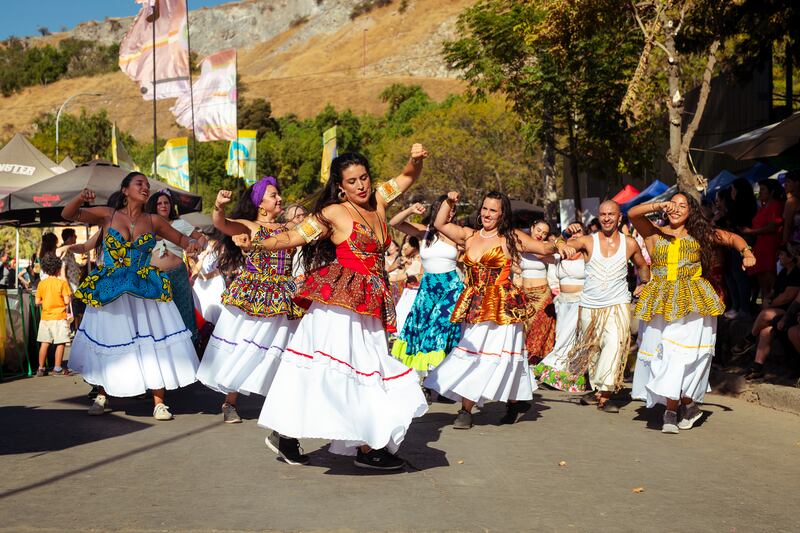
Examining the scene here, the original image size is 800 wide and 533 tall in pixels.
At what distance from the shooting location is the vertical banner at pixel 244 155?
30.7 metres

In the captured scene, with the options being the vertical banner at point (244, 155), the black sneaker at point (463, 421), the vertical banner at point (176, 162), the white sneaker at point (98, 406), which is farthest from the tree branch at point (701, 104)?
the vertical banner at point (244, 155)

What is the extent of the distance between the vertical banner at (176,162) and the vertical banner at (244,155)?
345cm

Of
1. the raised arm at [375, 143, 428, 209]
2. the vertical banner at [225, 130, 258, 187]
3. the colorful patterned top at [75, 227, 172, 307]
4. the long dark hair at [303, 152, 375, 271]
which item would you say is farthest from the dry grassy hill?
the long dark hair at [303, 152, 375, 271]

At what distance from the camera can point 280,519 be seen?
17.2ft

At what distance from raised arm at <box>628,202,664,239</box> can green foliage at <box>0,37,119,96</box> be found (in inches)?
6107

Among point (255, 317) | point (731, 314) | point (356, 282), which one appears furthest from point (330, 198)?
point (731, 314)

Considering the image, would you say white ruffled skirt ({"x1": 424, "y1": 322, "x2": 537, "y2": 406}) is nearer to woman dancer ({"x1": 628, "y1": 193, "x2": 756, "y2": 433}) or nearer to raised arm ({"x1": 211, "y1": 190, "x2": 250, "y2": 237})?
woman dancer ({"x1": 628, "y1": 193, "x2": 756, "y2": 433})

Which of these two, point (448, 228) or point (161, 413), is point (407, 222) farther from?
point (161, 413)

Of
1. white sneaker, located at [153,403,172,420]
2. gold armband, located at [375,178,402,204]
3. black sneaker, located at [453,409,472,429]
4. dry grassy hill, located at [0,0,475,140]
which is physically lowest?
black sneaker, located at [453,409,472,429]

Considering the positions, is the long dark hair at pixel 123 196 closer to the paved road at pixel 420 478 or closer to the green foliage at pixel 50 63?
the paved road at pixel 420 478

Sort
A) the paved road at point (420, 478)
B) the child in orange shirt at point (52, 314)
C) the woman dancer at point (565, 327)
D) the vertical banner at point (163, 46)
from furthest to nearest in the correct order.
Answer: the vertical banner at point (163, 46)
the child in orange shirt at point (52, 314)
the woman dancer at point (565, 327)
the paved road at point (420, 478)

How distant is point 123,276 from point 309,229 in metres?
2.97

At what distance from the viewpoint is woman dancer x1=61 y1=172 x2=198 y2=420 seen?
8.84 metres

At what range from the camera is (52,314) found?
1351 centimetres
